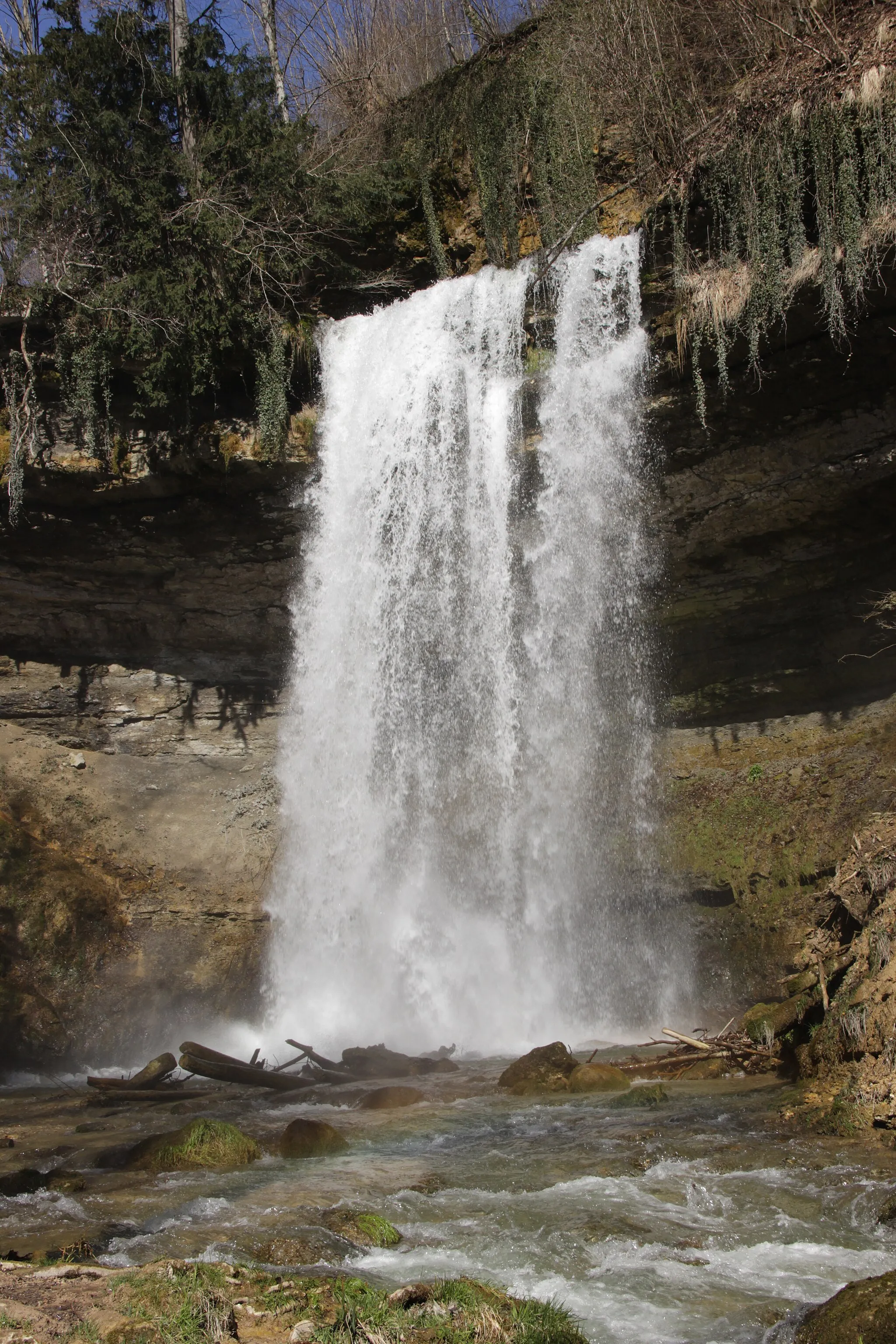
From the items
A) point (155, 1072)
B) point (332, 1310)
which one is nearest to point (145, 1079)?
point (155, 1072)

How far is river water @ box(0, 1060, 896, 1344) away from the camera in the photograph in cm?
392

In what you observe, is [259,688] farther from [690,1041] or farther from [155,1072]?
[690,1041]

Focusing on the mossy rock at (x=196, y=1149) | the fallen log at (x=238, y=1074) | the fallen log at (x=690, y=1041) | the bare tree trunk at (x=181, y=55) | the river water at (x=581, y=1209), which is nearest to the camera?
the river water at (x=581, y=1209)

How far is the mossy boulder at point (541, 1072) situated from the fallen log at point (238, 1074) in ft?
7.36

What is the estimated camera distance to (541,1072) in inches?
320

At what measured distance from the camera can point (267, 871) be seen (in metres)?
14.3

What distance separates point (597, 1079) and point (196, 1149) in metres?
3.42

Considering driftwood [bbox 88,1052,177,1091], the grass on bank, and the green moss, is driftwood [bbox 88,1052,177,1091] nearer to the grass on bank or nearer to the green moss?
the green moss

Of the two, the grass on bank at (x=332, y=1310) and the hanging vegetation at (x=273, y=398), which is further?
the hanging vegetation at (x=273, y=398)

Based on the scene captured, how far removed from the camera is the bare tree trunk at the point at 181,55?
523 inches

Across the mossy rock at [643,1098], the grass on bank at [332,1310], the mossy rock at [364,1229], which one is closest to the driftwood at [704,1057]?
the mossy rock at [643,1098]

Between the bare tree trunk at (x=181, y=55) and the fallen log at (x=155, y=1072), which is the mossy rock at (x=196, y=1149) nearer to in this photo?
the fallen log at (x=155, y=1072)

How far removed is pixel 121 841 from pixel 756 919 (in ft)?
30.1

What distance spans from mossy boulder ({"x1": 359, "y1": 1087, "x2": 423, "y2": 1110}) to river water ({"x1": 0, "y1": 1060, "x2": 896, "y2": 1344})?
0.91 metres
